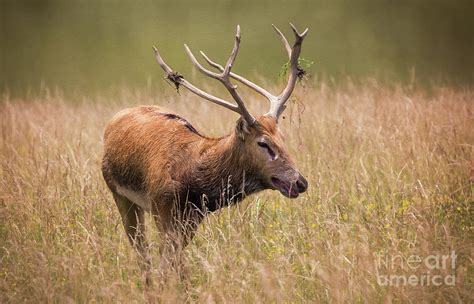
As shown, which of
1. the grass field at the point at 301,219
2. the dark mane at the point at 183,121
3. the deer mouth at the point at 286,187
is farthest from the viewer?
the dark mane at the point at 183,121

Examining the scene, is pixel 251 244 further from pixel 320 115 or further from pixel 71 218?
pixel 320 115

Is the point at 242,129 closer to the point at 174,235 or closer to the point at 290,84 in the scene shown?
the point at 290,84

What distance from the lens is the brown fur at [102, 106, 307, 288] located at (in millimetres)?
5203

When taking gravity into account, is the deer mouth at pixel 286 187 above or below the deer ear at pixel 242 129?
below

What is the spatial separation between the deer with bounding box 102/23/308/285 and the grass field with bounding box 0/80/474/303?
15 centimetres

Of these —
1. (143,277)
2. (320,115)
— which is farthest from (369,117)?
(143,277)

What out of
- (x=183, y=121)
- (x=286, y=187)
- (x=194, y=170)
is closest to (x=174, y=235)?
(x=194, y=170)

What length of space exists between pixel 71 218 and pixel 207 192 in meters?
1.15

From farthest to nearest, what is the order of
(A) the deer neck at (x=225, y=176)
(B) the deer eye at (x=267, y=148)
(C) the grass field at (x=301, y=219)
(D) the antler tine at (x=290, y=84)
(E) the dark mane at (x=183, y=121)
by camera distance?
(E) the dark mane at (x=183, y=121) → (D) the antler tine at (x=290, y=84) → (A) the deer neck at (x=225, y=176) → (B) the deer eye at (x=267, y=148) → (C) the grass field at (x=301, y=219)

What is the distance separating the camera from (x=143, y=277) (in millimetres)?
4684

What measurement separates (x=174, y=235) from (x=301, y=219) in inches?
53.5

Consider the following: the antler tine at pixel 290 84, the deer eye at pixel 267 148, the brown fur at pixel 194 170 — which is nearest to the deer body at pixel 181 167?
the brown fur at pixel 194 170

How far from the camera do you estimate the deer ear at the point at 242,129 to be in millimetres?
5215

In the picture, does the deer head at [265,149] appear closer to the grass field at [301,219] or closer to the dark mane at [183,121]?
the grass field at [301,219]
